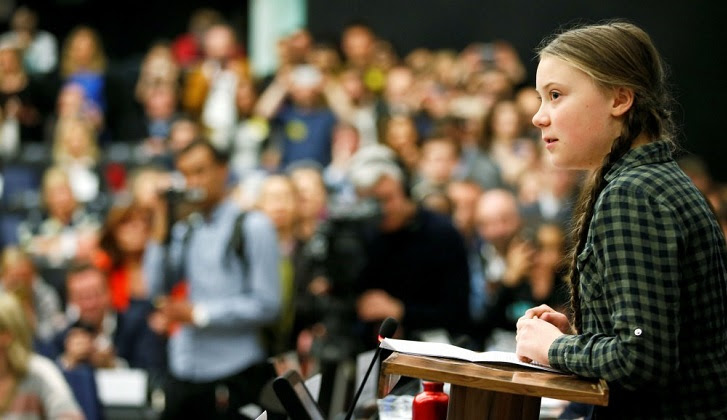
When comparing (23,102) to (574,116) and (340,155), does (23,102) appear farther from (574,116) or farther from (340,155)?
(574,116)

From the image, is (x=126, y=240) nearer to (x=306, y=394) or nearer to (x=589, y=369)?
(x=306, y=394)

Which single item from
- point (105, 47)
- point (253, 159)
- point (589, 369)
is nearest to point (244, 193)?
point (253, 159)

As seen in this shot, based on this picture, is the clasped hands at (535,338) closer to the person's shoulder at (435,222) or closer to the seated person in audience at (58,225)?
the person's shoulder at (435,222)

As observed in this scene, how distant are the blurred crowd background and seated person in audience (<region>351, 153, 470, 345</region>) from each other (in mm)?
19

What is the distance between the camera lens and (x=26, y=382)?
379 cm

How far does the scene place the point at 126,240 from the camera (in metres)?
5.68

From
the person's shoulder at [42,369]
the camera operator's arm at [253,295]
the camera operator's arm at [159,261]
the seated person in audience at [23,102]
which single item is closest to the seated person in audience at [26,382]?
the person's shoulder at [42,369]

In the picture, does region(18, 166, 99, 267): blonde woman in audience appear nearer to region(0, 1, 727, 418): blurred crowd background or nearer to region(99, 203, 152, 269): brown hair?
region(0, 1, 727, 418): blurred crowd background

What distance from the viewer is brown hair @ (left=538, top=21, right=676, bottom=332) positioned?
146 cm

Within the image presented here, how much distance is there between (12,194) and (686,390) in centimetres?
673

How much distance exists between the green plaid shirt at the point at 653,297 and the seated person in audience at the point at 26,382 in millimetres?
2687

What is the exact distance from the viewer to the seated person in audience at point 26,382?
3.73 meters

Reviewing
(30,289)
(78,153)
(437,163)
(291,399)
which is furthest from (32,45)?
(291,399)

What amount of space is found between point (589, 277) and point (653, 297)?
12 cm
